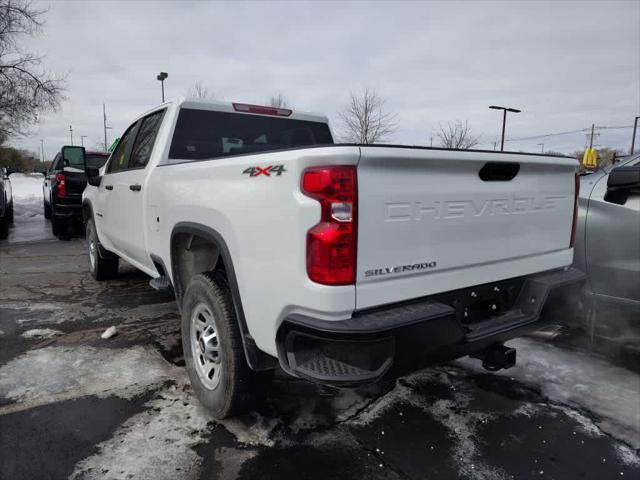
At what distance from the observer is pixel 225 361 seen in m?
2.50

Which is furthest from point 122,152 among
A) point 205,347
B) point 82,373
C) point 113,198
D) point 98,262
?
point 205,347

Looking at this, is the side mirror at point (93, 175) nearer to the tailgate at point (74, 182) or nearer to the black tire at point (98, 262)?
the black tire at point (98, 262)

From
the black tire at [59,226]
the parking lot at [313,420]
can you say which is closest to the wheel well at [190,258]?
the parking lot at [313,420]

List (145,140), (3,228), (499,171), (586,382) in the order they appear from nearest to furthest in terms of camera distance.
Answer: (499,171) → (586,382) → (145,140) → (3,228)

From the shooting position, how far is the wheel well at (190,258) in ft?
9.71

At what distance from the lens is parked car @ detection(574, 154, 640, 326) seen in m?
3.44

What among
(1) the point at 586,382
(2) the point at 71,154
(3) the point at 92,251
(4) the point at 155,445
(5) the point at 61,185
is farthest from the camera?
(5) the point at 61,185

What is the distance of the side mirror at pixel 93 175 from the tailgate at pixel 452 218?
420cm

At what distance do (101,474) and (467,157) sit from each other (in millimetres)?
2412

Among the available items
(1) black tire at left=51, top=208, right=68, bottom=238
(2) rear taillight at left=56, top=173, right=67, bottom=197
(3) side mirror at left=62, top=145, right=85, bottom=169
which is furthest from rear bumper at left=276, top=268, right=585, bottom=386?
(1) black tire at left=51, top=208, right=68, bottom=238

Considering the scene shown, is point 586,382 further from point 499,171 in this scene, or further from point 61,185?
point 61,185

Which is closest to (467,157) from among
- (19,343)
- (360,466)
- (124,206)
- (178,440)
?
(360,466)

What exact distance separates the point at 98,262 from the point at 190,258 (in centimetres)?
340

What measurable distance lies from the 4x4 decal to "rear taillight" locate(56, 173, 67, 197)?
8601 mm
